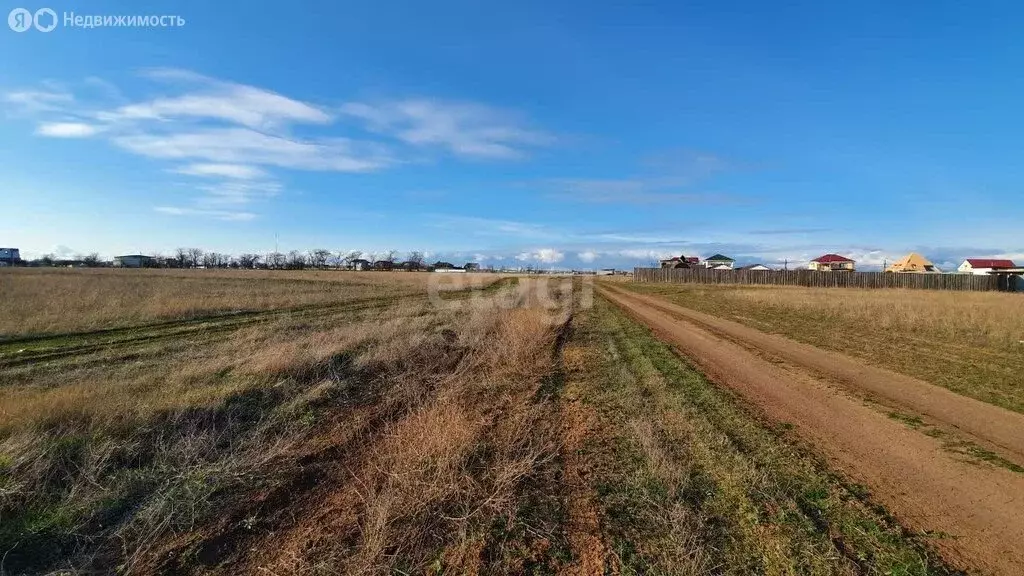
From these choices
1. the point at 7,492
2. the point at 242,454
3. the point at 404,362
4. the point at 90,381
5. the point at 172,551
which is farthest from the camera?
the point at 404,362

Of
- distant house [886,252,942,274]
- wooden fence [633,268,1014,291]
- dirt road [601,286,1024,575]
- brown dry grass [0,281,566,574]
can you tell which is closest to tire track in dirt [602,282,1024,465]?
dirt road [601,286,1024,575]

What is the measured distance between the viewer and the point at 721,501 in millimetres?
4375

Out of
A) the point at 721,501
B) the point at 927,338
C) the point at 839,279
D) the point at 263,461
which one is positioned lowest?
the point at 263,461

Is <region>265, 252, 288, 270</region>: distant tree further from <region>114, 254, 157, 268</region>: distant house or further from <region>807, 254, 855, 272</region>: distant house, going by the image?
<region>807, 254, 855, 272</region>: distant house

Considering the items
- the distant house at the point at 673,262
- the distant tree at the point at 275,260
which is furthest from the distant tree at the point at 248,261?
the distant house at the point at 673,262

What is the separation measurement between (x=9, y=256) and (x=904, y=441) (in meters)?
Result: 155

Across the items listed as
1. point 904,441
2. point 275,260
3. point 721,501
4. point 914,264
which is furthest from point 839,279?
point 275,260

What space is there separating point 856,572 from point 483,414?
15.6ft

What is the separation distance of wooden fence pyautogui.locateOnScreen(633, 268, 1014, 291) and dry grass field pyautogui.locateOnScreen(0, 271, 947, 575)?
58.6 meters

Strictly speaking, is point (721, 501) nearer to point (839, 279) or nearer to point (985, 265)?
point (839, 279)

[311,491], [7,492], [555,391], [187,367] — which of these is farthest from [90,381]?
[555,391]

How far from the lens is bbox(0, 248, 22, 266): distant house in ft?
350

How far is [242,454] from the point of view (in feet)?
18.3

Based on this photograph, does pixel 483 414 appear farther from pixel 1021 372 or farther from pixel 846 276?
pixel 846 276
